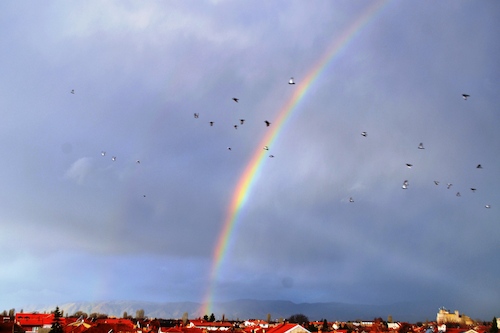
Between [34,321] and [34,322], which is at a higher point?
[34,321]

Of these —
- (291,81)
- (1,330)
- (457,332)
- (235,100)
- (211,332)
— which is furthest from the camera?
(211,332)

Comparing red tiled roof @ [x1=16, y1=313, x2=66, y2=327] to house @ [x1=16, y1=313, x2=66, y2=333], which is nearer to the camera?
house @ [x1=16, y1=313, x2=66, y2=333]

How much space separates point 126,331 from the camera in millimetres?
94875

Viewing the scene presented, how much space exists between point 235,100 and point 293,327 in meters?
42.4

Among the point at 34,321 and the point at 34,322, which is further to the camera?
the point at 34,321

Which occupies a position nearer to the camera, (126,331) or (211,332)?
(126,331)

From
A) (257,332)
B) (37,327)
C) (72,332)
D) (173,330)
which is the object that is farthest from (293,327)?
(37,327)

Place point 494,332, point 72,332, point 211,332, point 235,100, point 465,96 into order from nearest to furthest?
point 465,96 → point 235,100 → point 494,332 → point 72,332 → point 211,332

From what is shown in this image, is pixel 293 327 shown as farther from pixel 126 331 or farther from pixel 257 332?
pixel 126 331

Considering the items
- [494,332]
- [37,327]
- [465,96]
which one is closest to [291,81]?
[465,96]

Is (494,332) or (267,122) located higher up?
(267,122)

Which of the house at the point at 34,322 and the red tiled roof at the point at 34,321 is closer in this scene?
the house at the point at 34,322

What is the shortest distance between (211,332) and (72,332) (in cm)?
2997

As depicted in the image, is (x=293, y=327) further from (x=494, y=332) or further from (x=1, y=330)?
(x=1, y=330)
